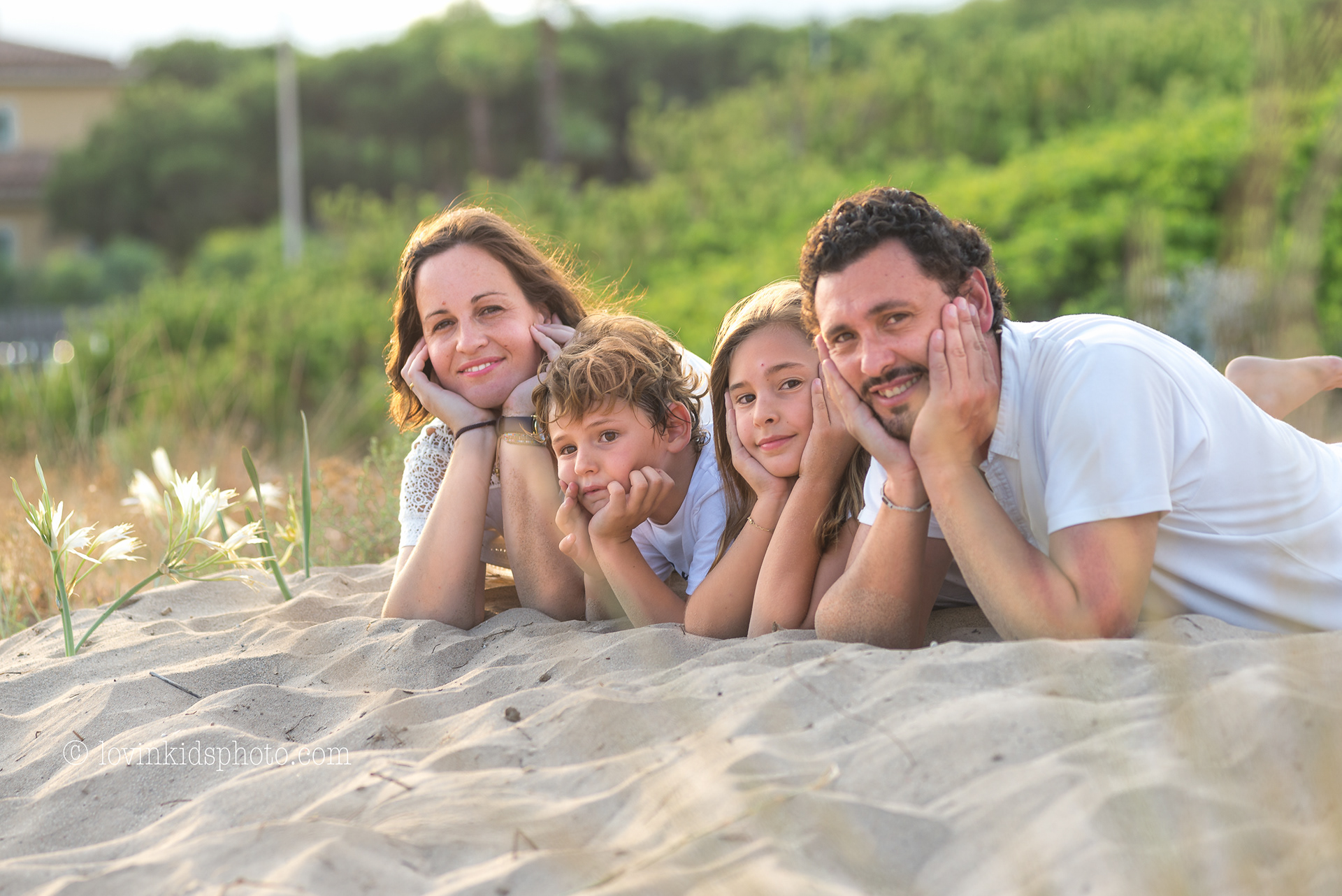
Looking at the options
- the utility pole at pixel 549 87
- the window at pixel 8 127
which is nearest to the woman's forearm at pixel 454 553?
the utility pole at pixel 549 87

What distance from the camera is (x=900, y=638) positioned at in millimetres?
2594

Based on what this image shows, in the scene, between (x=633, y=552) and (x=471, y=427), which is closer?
(x=633, y=552)

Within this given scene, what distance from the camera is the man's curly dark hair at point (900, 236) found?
7.84ft

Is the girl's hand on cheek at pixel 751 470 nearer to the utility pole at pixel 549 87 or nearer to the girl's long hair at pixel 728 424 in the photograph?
the girl's long hair at pixel 728 424

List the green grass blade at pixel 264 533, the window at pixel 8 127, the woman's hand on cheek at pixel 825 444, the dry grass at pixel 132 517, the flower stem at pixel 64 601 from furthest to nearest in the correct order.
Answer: the window at pixel 8 127 → the dry grass at pixel 132 517 → the green grass blade at pixel 264 533 → the flower stem at pixel 64 601 → the woman's hand on cheek at pixel 825 444

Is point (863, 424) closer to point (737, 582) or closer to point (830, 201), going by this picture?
point (737, 582)

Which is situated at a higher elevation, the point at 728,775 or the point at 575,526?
the point at 575,526

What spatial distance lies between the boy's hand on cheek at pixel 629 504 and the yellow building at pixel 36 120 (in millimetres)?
38564

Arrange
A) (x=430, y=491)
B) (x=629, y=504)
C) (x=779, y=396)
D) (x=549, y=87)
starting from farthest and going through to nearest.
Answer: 1. (x=549, y=87)
2. (x=430, y=491)
3. (x=629, y=504)
4. (x=779, y=396)

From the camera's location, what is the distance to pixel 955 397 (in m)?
2.34

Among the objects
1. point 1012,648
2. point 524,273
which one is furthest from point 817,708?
point 524,273

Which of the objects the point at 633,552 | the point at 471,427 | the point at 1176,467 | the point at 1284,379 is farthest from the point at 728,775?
the point at 1284,379

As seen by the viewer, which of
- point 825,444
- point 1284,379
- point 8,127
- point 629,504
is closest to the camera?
point 825,444

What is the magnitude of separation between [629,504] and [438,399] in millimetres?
998
